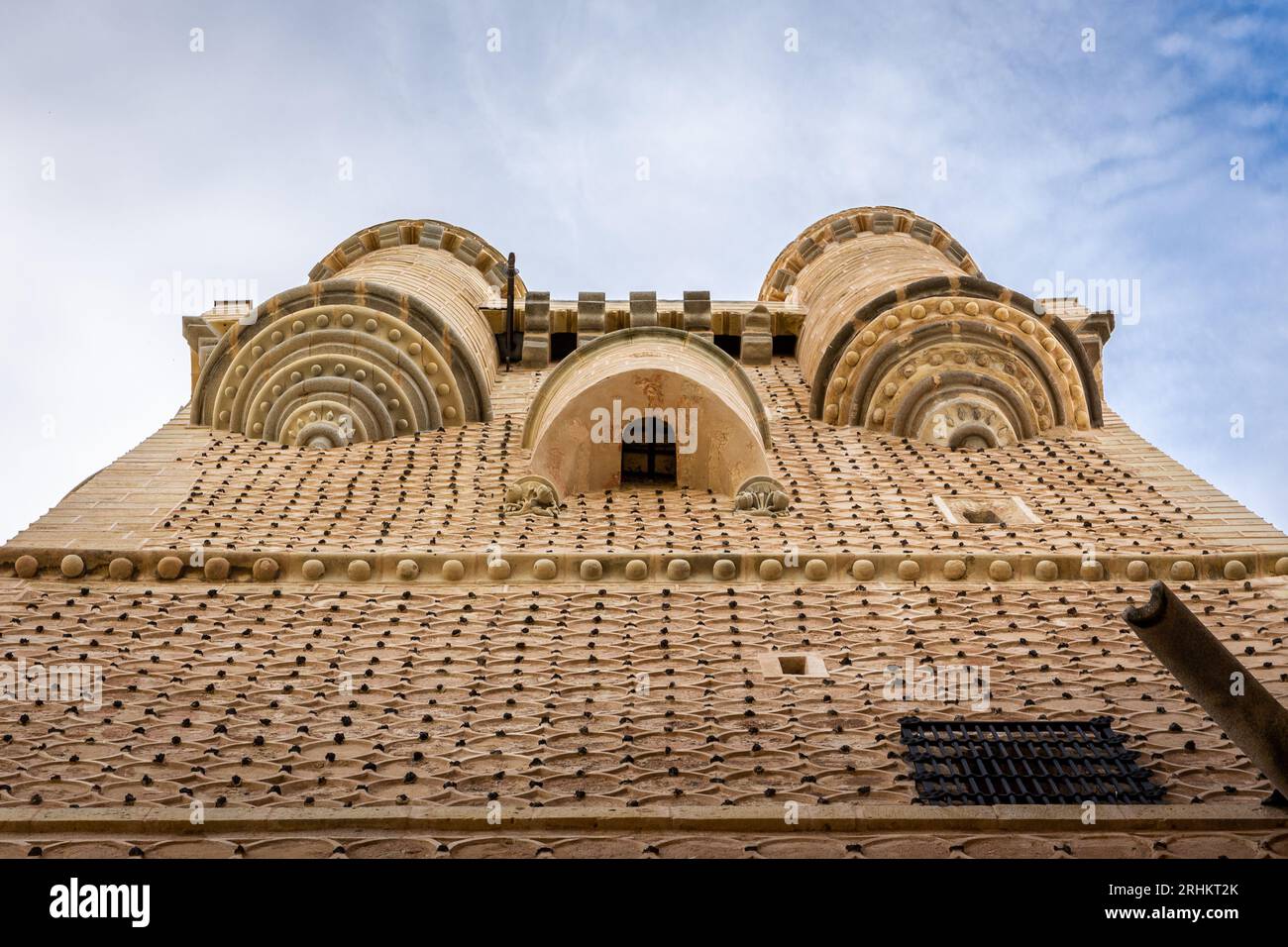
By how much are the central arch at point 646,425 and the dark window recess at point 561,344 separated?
431 centimetres

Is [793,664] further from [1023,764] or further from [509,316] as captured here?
[509,316]

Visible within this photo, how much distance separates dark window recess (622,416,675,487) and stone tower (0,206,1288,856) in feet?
0.07

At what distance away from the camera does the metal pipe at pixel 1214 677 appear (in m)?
5.89

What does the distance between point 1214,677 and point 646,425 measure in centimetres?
734

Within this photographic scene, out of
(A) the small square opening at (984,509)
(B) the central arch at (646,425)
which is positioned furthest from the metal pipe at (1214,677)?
Answer: (B) the central arch at (646,425)

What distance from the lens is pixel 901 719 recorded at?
813 centimetres

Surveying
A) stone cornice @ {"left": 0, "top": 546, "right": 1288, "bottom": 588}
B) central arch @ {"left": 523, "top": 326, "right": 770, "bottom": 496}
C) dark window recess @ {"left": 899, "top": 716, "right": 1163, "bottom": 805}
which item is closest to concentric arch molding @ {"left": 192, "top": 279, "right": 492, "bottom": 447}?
central arch @ {"left": 523, "top": 326, "right": 770, "bottom": 496}

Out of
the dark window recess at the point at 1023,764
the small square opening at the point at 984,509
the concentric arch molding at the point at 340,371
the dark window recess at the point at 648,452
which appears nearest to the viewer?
the dark window recess at the point at 1023,764

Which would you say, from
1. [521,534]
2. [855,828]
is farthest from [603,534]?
[855,828]

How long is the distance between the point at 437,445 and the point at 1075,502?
196 inches

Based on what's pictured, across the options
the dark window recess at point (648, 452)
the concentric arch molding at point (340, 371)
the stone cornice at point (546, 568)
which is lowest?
the stone cornice at point (546, 568)

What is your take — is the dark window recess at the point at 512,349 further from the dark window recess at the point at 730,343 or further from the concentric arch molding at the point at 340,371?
the concentric arch molding at the point at 340,371

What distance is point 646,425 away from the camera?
12961 millimetres
